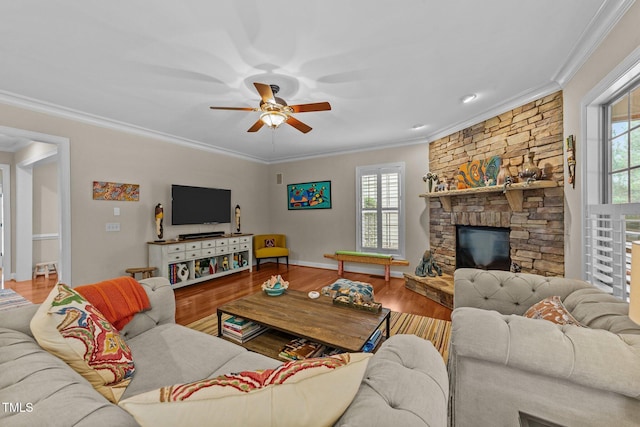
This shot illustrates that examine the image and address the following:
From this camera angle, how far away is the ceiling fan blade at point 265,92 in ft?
6.79

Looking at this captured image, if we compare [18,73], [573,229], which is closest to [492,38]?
[573,229]

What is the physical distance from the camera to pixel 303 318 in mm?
2018

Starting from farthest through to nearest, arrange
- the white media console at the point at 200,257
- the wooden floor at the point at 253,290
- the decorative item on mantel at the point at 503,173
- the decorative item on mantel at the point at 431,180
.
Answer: the decorative item on mantel at the point at 431,180
the white media console at the point at 200,257
the wooden floor at the point at 253,290
the decorative item on mantel at the point at 503,173

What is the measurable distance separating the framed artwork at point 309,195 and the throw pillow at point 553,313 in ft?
13.8

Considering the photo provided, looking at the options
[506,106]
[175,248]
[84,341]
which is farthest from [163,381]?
[506,106]

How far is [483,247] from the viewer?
3.46 m

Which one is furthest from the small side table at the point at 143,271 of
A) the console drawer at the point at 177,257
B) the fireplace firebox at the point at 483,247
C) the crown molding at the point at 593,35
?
the crown molding at the point at 593,35

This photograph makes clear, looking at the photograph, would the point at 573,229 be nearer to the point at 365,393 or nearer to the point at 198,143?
the point at 365,393

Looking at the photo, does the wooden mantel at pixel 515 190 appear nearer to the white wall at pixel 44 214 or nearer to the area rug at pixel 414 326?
the area rug at pixel 414 326

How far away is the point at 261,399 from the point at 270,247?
517cm

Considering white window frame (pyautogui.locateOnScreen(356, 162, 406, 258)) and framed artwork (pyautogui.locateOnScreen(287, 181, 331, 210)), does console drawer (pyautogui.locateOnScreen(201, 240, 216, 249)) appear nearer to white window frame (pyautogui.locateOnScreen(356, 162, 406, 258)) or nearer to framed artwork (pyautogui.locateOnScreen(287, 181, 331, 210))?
framed artwork (pyautogui.locateOnScreen(287, 181, 331, 210))

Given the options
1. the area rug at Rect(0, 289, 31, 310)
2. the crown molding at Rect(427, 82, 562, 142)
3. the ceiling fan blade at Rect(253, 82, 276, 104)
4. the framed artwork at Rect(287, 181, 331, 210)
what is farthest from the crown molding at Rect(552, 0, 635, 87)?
the area rug at Rect(0, 289, 31, 310)

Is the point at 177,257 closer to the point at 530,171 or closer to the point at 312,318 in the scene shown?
Answer: the point at 312,318

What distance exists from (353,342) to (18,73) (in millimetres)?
3683
